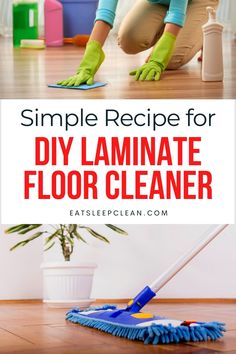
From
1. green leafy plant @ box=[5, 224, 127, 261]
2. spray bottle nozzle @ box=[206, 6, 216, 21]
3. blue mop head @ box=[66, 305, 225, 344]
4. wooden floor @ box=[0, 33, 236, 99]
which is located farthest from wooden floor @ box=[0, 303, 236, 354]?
spray bottle nozzle @ box=[206, 6, 216, 21]

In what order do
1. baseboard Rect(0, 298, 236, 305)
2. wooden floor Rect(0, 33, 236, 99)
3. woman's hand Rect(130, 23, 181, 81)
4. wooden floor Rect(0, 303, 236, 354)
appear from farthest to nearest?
baseboard Rect(0, 298, 236, 305)
woman's hand Rect(130, 23, 181, 81)
wooden floor Rect(0, 33, 236, 99)
wooden floor Rect(0, 303, 236, 354)

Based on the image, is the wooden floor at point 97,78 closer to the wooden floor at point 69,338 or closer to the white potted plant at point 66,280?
the wooden floor at point 69,338

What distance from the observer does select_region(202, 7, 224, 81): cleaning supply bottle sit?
1192 millimetres

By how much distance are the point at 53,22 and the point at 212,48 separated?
0.30 meters

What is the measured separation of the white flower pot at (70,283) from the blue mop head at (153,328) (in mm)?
463

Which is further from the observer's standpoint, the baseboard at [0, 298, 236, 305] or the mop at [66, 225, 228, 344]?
the baseboard at [0, 298, 236, 305]

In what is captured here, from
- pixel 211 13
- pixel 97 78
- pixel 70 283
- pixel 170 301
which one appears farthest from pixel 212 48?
pixel 170 301

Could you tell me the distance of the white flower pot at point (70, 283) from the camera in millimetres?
1565

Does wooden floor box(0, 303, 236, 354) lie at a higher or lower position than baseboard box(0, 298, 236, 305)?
higher

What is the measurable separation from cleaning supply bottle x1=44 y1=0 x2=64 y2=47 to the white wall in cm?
72

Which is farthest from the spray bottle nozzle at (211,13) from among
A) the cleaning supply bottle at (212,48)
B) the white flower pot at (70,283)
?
the white flower pot at (70,283)

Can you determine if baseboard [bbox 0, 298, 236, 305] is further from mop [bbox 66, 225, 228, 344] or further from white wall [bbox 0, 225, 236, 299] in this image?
mop [bbox 66, 225, 228, 344]

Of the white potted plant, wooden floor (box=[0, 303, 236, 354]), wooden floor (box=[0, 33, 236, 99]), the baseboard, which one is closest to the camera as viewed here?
wooden floor (box=[0, 303, 236, 354])

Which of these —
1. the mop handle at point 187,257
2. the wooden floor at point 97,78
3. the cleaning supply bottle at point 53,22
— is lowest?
the mop handle at point 187,257
